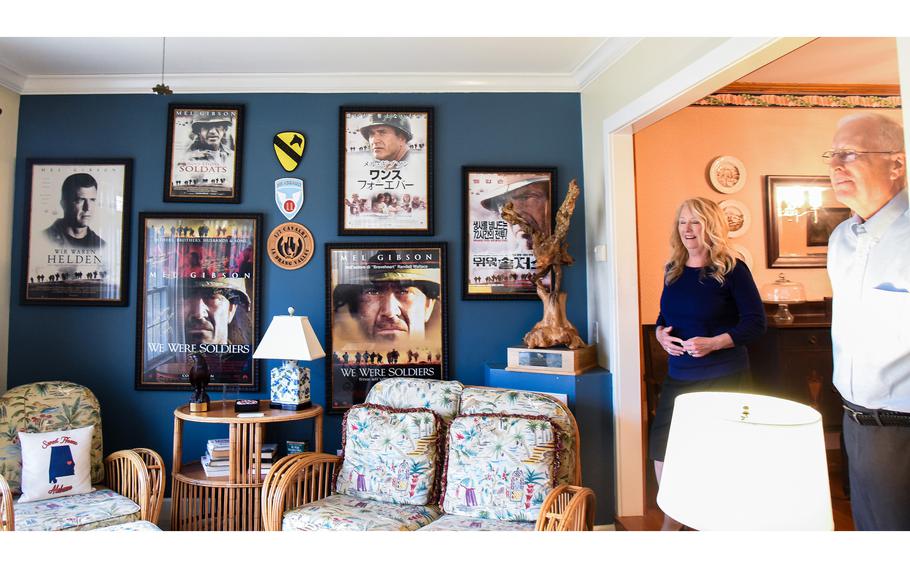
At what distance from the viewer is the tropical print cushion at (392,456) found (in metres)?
2.62

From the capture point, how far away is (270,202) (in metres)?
3.49

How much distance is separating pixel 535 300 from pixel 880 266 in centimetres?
203

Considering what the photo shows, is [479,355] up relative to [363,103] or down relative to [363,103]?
down

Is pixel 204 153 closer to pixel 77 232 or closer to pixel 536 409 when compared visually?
pixel 77 232

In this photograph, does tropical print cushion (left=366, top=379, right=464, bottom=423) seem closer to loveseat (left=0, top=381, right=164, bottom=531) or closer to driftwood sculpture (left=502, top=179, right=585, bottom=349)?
driftwood sculpture (left=502, top=179, right=585, bottom=349)

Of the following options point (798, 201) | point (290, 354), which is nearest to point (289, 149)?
point (290, 354)

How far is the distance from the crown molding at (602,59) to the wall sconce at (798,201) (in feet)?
6.24

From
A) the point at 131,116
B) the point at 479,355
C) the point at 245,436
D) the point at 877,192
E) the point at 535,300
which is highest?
the point at 131,116

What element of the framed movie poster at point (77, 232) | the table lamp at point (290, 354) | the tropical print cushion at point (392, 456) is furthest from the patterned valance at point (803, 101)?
the framed movie poster at point (77, 232)
